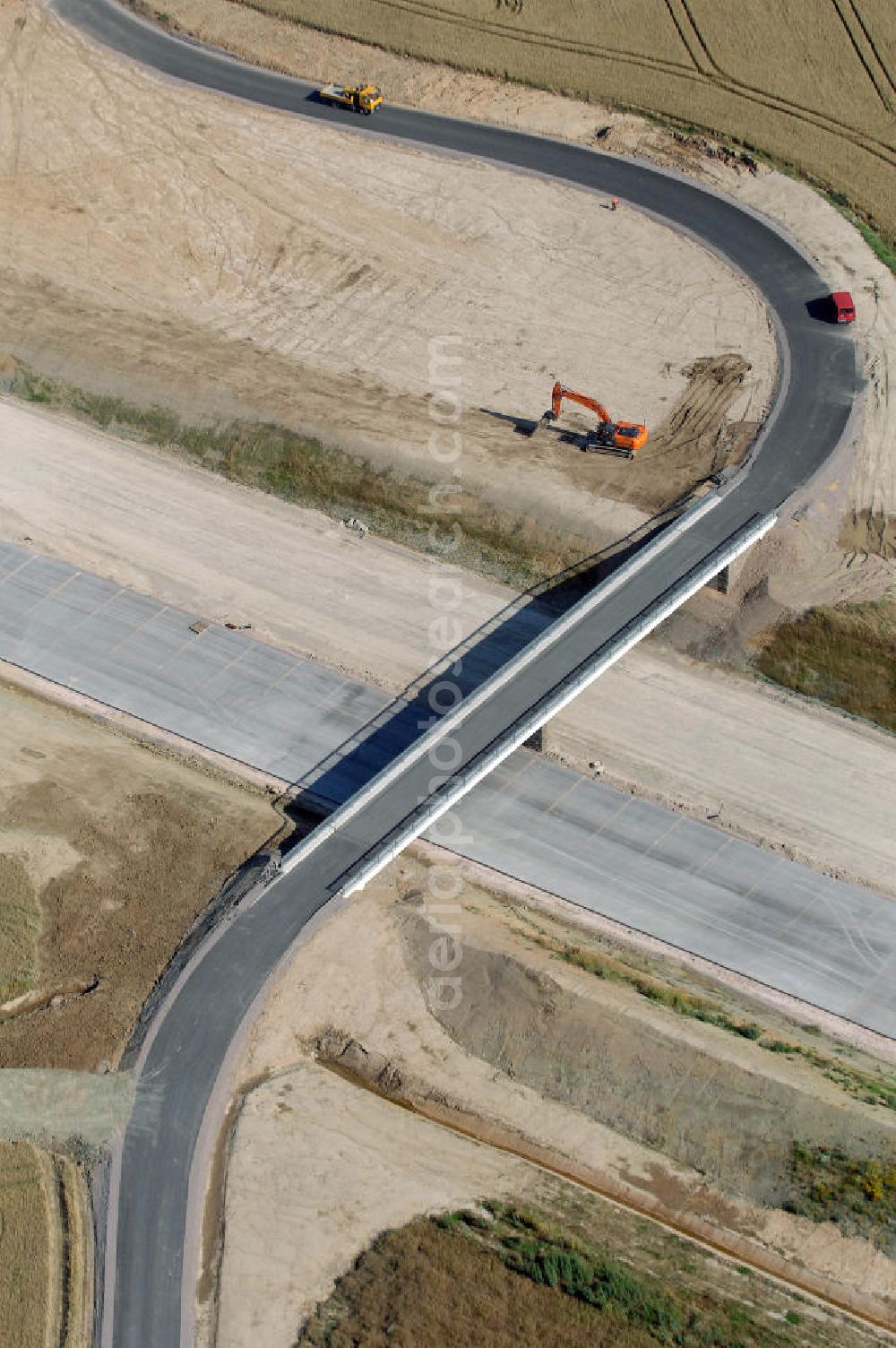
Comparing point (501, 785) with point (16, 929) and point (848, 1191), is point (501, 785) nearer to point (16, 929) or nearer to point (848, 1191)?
point (16, 929)

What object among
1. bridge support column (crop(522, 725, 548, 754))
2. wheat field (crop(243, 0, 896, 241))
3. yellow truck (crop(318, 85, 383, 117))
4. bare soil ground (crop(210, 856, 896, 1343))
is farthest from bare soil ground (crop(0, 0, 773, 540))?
bare soil ground (crop(210, 856, 896, 1343))

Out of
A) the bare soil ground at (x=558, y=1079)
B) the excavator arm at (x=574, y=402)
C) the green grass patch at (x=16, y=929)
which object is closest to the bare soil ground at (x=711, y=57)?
the excavator arm at (x=574, y=402)

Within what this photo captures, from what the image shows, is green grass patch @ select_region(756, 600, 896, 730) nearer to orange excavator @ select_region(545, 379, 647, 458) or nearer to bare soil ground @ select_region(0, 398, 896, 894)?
bare soil ground @ select_region(0, 398, 896, 894)

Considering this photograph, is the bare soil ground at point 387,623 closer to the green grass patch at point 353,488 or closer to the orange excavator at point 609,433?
the green grass patch at point 353,488

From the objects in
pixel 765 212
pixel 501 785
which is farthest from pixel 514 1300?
pixel 765 212

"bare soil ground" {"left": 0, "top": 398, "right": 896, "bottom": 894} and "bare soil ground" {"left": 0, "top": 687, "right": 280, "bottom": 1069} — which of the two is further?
"bare soil ground" {"left": 0, "top": 398, "right": 896, "bottom": 894}

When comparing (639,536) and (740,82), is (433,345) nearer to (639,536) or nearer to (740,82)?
(639,536)

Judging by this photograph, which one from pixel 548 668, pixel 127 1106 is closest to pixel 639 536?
pixel 548 668
